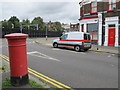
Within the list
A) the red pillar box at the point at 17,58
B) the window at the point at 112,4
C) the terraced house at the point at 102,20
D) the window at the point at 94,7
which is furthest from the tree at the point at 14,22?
the red pillar box at the point at 17,58

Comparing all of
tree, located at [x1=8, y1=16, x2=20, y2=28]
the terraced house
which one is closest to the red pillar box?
the terraced house

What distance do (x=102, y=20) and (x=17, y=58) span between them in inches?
614

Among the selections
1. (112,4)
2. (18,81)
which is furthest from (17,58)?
(112,4)

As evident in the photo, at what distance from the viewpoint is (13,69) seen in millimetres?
3557

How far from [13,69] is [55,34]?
55.1 metres

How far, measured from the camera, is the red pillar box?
3.43m

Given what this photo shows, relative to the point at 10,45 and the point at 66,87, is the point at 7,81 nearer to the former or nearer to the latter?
the point at 10,45

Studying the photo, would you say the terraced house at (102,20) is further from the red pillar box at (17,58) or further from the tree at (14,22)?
the tree at (14,22)

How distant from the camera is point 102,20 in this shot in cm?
1650

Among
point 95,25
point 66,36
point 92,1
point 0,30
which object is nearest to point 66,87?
point 66,36

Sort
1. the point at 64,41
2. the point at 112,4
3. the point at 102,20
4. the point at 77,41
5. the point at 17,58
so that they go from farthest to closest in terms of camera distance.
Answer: the point at 102,20 < the point at 112,4 < the point at 64,41 < the point at 77,41 < the point at 17,58

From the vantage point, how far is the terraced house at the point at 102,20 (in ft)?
49.9

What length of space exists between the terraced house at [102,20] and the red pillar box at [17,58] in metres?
12.2

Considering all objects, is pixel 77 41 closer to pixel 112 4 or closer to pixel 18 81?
pixel 112 4
